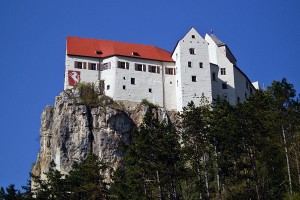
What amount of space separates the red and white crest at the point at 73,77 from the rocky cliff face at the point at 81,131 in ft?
8.77

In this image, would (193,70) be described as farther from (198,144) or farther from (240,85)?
(198,144)

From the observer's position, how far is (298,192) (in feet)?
145

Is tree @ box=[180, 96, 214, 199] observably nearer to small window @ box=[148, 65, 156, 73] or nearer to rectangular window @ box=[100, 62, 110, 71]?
small window @ box=[148, 65, 156, 73]

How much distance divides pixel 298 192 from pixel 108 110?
112ft

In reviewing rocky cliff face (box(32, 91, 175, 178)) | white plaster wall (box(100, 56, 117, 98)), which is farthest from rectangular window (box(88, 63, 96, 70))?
rocky cliff face (box(32, 91, 175, 178))

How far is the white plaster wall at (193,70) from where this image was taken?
78062 mm

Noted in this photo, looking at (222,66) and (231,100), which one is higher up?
(222,66)

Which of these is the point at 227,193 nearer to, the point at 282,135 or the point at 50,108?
the point at 282,135

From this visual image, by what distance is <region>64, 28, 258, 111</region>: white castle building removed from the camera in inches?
3088

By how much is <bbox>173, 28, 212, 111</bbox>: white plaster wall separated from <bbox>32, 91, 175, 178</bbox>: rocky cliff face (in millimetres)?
4145

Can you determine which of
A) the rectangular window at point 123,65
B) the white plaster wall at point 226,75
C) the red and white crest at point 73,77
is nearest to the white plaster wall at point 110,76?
the rectangular window at point 123,65

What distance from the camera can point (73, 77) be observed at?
78.5m

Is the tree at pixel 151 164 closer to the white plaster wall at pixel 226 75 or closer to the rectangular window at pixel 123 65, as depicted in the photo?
the rectangular window at pixel 123 65

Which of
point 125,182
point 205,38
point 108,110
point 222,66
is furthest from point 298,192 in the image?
point 205,38
